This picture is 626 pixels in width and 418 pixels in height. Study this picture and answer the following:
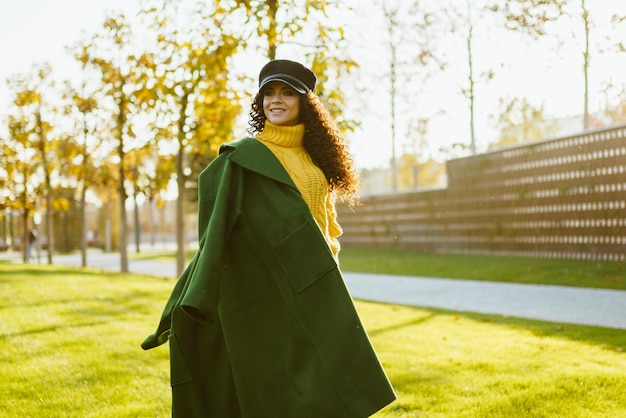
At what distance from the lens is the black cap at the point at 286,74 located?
285 centimetres

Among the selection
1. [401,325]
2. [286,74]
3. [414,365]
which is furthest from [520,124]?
[286,74]

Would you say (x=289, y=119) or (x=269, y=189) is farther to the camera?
(x=289, y=119)

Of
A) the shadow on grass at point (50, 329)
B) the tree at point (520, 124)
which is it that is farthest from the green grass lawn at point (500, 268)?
the shadow on grass at point (50, 329)

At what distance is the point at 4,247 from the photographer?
42.1 m

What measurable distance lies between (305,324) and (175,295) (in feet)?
1.95

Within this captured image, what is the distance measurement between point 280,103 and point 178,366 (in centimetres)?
121

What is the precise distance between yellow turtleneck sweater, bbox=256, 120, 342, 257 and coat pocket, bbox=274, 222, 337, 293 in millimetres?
266

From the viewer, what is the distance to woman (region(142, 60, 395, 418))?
249 centimetres

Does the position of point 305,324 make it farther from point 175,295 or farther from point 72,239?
point 72,239

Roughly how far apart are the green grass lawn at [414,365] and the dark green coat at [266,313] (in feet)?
5.95

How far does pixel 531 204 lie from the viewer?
47.3ft

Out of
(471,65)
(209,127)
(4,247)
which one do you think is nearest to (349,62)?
(209,127)

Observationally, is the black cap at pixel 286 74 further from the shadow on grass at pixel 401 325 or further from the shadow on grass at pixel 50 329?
the shadow on grass at pixel 50 329

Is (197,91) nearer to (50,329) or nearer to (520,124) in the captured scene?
(50,329)
